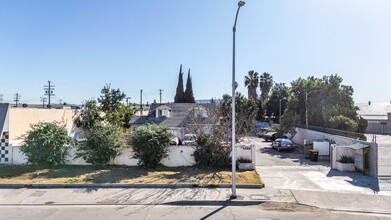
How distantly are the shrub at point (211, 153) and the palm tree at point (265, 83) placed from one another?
47309 millimetres

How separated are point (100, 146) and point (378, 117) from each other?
5426cm

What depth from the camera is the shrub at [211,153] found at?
16297 mm

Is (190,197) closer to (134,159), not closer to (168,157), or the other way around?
(168,157)

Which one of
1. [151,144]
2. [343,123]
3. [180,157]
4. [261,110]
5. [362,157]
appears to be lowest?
[180,157]

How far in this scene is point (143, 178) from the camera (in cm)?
1391

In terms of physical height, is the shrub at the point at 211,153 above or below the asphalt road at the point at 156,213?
above

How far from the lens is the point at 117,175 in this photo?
14.3m

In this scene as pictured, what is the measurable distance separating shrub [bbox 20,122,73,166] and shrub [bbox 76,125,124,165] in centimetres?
109

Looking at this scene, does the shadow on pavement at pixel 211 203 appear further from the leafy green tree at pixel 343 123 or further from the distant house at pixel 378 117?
the distant house at pixel 378 117

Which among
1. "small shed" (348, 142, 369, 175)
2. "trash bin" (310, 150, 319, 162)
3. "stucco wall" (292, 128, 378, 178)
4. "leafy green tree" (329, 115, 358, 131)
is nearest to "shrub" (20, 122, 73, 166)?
"stucco wall" (292, 128, 378, 178)

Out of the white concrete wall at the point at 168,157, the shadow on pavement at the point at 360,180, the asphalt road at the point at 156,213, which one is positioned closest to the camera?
the asphalt road at the point at 156,213

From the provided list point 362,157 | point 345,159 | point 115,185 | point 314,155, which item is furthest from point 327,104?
point 115,185

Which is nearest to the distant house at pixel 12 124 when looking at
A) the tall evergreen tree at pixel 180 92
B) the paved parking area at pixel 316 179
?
the paved parking area at pixel 316 179

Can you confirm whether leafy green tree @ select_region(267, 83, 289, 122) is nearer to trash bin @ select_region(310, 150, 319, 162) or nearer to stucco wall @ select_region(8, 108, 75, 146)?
trash bin @ select_region(310, 150, 319, 162)
